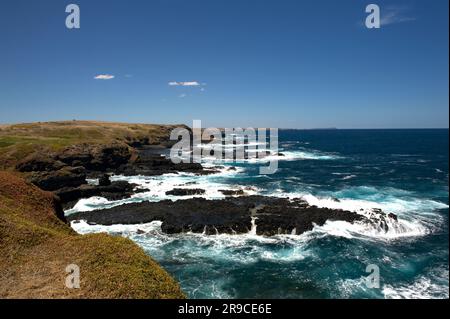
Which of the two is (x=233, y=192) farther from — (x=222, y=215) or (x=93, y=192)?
(x=93, y=192)

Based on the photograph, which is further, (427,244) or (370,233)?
(370,233)

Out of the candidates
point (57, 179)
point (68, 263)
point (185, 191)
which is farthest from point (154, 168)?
point (68, 263)

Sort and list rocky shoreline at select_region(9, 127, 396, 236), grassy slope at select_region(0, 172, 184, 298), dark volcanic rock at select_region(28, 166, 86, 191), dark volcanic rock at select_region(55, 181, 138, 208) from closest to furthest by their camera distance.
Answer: grassy slope at select_region(0, 172, 184, 298) → rocky shoreline at select_region(9, 127, 396, 236) → dark volcanic rock at select_region(55, 181, 138, 208) → dark volcanic rock at select_region(28, 166, 86, 191)

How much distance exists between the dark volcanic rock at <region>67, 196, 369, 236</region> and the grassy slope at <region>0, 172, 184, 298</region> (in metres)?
21.9

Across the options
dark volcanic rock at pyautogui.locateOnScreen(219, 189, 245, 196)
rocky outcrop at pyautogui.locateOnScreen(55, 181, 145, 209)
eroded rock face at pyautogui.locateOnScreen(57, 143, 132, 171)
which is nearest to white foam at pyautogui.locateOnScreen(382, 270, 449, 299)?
dark volcanic rock at pyautogui.locateOnScreen(219, 189, 245, 196)

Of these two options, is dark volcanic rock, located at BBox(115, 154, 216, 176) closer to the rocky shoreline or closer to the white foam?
the rocky shoreline

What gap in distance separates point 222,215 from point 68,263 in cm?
2901

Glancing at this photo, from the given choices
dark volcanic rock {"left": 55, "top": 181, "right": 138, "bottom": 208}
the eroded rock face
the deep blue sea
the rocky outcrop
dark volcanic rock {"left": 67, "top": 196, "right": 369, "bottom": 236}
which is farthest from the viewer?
Answer: the eroded rock face

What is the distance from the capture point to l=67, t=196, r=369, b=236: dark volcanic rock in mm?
39656

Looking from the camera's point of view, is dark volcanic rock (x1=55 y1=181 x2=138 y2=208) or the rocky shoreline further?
dark volcanic rock (x1=55 y1=181 x2=138 y2=208)

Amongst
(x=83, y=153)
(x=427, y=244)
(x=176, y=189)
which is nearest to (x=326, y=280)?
(x=427, y=244)
